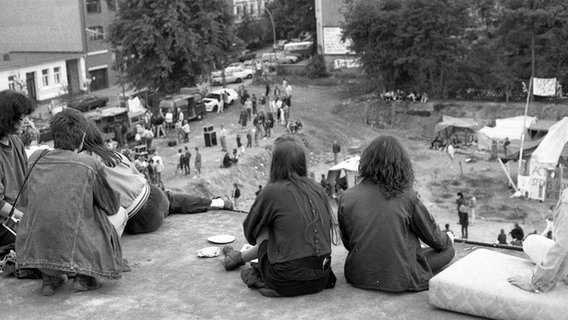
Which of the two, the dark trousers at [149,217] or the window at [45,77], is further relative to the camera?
the window at [45,77]

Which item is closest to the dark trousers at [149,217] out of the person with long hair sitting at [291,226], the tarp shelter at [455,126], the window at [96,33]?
the person with long hair sitting at [291,226]

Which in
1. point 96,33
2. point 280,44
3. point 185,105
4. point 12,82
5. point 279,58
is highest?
point 96,33

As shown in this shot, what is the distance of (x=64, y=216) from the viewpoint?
5.71 m

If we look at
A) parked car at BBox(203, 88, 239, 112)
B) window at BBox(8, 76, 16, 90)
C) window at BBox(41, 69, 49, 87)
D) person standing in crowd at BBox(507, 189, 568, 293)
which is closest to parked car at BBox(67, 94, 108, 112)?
window at BBox(8, 76, 16, 90)

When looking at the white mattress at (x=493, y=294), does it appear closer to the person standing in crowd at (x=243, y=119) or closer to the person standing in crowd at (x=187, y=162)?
the person standing in crowd at (x=187, y=162)

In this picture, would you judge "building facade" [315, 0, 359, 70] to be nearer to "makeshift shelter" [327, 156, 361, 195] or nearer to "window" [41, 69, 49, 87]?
"window" [41, 69, 49, 87]

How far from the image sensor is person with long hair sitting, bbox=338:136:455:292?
220 inches

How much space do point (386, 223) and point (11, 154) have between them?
3.10m

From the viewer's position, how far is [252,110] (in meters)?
34.6

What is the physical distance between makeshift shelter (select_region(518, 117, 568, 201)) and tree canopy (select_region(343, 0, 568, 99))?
10.9 meters

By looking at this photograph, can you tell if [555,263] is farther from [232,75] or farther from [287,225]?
[232,75]

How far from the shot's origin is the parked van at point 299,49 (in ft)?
169

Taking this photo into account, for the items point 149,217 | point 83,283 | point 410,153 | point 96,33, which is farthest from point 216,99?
point 83,283

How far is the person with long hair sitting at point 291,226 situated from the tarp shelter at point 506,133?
2282 cm
